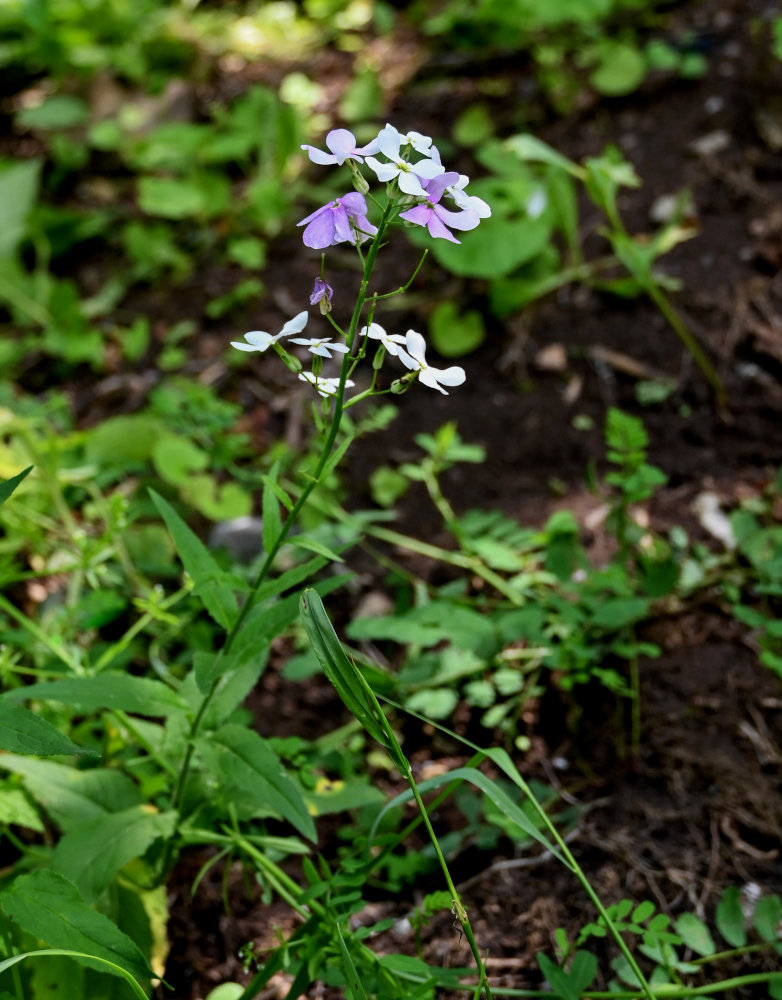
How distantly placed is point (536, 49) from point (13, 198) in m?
2.01

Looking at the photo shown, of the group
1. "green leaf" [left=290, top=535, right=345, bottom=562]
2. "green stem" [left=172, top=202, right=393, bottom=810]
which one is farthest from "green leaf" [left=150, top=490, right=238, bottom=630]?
"green leaf" [left=290, top=535, right=345, bottom=562]

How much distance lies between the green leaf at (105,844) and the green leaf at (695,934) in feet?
2.52

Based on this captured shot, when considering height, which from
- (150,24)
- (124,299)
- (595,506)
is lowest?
(595,506)

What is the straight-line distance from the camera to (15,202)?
3.13m

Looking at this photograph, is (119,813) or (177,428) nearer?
(119,813)

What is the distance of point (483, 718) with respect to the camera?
1.68m

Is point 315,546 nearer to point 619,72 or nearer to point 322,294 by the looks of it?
point 322,294

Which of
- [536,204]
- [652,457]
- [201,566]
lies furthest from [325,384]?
[536,204]

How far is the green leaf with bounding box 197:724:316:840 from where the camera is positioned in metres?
1.13

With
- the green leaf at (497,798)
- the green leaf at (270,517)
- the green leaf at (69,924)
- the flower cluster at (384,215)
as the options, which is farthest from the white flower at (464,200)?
the green leaf at (69,924)

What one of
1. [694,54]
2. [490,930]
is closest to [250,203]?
[694,54]

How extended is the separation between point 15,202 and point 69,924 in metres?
2.83

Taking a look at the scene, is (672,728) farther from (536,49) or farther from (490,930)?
(536,49)

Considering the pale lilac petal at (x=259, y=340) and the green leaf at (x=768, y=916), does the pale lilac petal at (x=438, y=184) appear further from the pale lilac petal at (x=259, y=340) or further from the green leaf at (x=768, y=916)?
Answer: the green leaf at (x=768, y=916)
